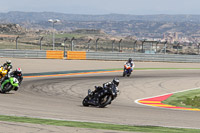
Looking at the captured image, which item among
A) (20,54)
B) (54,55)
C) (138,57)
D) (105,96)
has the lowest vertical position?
(138,57)

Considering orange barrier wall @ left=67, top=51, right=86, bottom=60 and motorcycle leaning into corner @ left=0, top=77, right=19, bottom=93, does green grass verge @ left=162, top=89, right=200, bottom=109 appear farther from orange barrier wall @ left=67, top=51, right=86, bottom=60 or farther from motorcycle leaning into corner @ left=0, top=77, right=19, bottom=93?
orange barrier wall @ left=67, top=51, right=86, bottom=60

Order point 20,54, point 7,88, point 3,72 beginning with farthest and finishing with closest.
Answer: point 20,54, point 3,72, point 7,88

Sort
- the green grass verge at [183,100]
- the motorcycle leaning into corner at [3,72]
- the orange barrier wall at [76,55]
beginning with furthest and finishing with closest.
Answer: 1. the orange barrier wall at [76,55]
2. the motorcycle leaning into corner at [3,72]
3. the green grass verge at [183,100]

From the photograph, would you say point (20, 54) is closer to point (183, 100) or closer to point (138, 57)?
point (138, 57)

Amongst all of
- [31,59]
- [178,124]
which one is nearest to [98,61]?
[31,59]

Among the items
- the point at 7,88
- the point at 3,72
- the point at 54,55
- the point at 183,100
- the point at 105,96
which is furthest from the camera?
the point at 54,55

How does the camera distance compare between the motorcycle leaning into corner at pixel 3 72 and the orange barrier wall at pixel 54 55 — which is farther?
the orange barrier wall at pixel 54 55

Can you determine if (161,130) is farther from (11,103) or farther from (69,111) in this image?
(11,103)

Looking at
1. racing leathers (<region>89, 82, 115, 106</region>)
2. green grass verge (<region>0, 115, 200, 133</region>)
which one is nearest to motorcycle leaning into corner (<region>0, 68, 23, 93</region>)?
racing leathers (<region>89, 82, 115, 106</region>)

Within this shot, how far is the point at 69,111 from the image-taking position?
1351 centimetres

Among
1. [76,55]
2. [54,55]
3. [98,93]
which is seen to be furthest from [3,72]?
[76,55]

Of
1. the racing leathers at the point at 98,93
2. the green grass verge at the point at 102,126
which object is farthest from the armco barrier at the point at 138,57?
the green grass verge at the point at 102,126

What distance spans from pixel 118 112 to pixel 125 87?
1026 centimetres

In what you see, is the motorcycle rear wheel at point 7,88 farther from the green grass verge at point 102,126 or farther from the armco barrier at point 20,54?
the armco barrier at point 20,54
